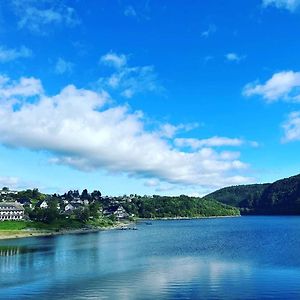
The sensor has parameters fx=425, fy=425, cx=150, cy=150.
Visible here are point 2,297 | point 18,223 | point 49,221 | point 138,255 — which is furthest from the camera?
point 49,221

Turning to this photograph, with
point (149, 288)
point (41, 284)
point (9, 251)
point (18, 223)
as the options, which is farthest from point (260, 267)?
point (18, 223)

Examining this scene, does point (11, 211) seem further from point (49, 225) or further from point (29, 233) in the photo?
point (29, 233)

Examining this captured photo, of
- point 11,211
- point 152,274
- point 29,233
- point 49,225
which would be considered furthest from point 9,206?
point 152,274

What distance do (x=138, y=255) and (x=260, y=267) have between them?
24.8 m

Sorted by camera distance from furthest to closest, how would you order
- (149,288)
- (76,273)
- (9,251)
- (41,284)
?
(9,251) < (76,273) < (41,284) < (149,288)

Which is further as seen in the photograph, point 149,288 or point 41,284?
point 41,284

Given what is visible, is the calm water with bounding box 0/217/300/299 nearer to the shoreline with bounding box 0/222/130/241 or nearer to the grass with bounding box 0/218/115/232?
the shoreline with bounding box 0/222/130/241

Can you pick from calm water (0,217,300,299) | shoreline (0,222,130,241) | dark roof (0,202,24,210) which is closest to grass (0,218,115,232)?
shoreline (0,222,130,241)

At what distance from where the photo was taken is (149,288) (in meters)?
42.5

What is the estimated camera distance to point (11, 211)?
158625mm

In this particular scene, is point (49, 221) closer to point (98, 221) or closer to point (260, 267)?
point (98, 221)

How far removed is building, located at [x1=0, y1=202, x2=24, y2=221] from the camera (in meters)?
156

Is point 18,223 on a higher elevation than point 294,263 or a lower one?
higher

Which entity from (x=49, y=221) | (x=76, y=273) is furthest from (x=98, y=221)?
(x=76, y=273)
